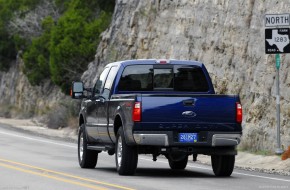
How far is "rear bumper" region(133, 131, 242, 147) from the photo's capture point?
59.4ft

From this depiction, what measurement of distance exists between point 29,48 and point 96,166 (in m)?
38.9

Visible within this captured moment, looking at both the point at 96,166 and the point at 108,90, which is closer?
the point at 108,90

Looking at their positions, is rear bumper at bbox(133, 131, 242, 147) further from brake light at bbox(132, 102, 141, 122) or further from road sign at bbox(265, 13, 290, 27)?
road sign at bbox(265, 13, 290, 27)

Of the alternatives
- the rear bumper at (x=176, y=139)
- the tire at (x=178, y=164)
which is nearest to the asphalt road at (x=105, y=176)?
the tire at (x=178, y=164)

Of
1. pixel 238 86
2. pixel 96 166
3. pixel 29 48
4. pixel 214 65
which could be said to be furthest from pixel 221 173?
pixel 29 48

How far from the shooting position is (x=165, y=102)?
18.1m

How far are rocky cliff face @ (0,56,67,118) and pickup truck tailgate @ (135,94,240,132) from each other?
36.4m

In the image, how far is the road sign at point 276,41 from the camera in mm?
24391

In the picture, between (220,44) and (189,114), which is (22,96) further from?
(189,114)

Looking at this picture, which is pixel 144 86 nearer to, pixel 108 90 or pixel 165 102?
pixel 108 90

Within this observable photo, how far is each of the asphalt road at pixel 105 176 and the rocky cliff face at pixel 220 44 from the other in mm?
4801

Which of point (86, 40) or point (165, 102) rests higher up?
point (86, 40)

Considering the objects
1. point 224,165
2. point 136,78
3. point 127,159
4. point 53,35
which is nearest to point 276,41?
point 136,78

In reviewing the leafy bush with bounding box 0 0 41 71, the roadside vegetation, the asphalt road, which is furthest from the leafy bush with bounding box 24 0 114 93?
the asphalt road
